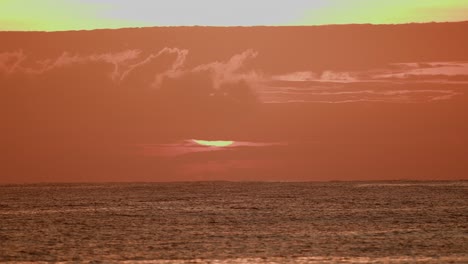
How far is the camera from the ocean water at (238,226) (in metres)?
23.9

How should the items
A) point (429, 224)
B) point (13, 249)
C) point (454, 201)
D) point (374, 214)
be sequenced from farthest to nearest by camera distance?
point (454, 201), point (374, 214), point (429, 224), point (13, 249)

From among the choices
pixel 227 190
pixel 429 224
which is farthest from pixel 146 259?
pixel 227 190

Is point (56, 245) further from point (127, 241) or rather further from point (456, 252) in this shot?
point (456, 252)

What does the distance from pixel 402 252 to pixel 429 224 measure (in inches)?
276

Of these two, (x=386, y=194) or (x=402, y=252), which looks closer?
(x=402, y=252)

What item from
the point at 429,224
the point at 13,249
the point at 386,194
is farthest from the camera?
the point at 386,194

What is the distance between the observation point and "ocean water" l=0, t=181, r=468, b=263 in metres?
23.9

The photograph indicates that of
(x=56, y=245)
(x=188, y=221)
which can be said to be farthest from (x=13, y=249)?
(x=188, y=221)

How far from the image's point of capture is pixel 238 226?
3045 centimetres

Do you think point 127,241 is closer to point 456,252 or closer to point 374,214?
point 456,252

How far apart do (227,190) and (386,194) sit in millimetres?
9047

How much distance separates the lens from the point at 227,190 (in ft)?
169

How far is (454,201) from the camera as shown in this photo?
1603 inches

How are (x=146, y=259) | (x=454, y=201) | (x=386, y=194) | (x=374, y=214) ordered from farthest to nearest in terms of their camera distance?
1. (x=386, y=194)
2. (x=454, y=201)
3. (x=374, y=214)
4. (x=146, y=259)
